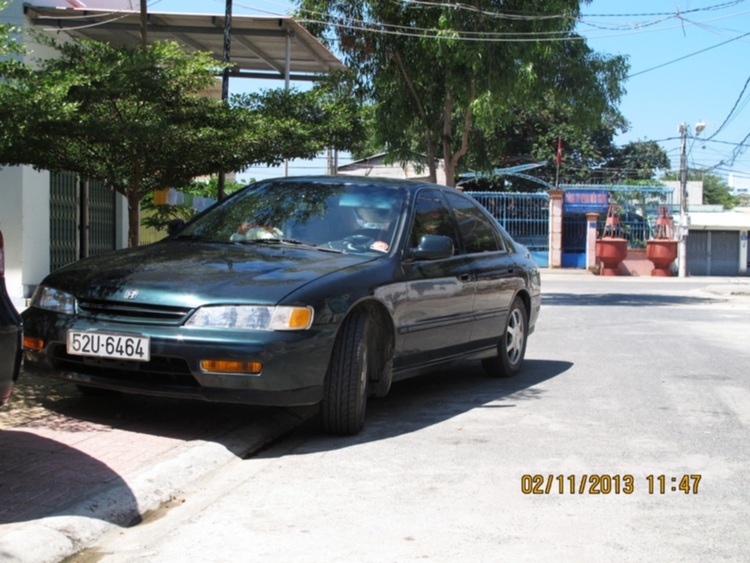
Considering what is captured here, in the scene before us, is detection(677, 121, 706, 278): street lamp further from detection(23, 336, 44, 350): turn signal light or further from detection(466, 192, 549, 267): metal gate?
detection(23, 336, 44, 350): turn signal light

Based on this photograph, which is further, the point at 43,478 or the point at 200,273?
the point at 200,273

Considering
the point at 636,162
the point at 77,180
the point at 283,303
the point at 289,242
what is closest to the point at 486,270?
the point at 289,242

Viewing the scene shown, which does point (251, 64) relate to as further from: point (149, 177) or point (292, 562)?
point (292, 562)

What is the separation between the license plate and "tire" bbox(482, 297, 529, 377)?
3610mm

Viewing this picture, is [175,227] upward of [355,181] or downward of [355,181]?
downward

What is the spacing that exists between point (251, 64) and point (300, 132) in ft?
33.0

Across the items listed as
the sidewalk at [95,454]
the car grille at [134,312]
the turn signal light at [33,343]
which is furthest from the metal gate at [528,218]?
the car grille at [134,312]

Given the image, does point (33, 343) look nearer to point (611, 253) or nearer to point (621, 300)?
point (621, 300)

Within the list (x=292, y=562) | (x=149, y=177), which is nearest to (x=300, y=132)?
(x=149, y=177)

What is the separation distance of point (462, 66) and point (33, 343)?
45.3ft

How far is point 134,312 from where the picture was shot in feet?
17.0

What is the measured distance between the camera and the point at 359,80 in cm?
1928

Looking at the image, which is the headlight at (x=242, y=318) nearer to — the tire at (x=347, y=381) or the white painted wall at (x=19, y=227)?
the tire at (x=347, y=381)

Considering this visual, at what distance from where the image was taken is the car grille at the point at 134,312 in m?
5.08
